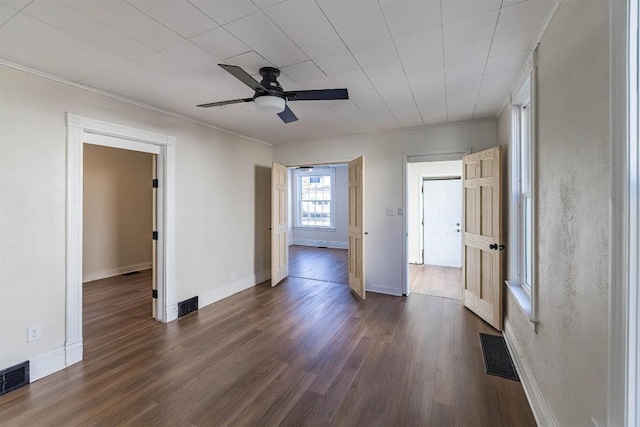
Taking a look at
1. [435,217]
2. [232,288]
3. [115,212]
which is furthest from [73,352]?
[435,217]

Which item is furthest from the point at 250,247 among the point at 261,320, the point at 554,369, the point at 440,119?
the point at 554,369

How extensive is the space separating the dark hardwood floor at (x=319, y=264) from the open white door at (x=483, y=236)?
2.13 metres

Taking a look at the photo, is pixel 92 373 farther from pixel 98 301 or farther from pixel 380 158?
pixel 380 158

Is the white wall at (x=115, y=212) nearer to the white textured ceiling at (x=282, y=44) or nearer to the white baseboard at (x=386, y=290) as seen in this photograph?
the white textured ceiling at (x=282, y=44)

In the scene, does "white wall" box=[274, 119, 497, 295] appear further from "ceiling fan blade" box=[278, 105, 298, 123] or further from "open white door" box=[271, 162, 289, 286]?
"ceiling fan blade" box=[278, 105, 298, 123]

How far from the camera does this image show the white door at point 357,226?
425 cm

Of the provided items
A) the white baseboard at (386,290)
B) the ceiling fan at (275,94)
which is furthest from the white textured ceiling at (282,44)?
the white baseboard at (386,290)

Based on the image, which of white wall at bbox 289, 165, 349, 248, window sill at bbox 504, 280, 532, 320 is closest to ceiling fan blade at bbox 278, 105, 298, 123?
window sill at bbox 504, 280, 532, 320

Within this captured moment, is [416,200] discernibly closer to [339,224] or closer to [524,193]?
[339,224]

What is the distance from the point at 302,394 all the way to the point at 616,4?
8.73 feet

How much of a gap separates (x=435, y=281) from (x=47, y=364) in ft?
17.2

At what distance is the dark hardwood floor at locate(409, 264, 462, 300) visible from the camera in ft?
14.9

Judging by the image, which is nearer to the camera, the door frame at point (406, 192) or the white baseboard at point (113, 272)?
the door frame at point (406, 192)

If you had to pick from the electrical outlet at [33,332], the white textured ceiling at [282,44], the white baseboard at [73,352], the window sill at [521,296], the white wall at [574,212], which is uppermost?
the white textured ceiling at [282,44]
